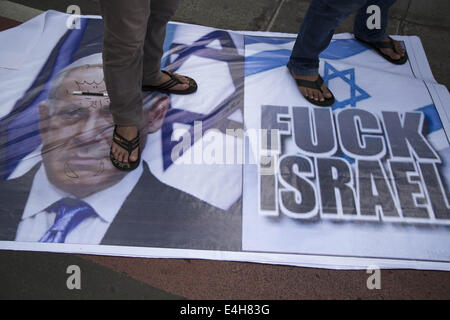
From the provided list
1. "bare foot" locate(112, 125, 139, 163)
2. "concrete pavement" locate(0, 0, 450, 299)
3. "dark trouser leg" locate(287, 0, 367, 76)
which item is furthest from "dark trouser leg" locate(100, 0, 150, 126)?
"dark trouser leg" locate(287, 0, 367, 76)

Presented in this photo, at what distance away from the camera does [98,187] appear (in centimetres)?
147

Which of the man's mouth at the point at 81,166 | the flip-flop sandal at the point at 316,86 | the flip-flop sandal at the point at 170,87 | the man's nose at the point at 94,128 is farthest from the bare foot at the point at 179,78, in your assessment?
the flip-flop sandal at the point at 316,86

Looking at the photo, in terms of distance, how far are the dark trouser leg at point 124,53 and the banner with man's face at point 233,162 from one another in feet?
0.89

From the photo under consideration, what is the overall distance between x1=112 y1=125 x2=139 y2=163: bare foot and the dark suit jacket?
121mm

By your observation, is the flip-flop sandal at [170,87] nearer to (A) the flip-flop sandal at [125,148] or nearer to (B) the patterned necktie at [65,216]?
(A) the flip-flop sandal at [125,148]

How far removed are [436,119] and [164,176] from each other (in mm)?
1345

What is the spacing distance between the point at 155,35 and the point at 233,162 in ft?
2.07

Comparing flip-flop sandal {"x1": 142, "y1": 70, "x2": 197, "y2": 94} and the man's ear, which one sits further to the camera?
flip-flop sandal {"x1": 142, "y1": 70, "x2": 197, "y2": 94}

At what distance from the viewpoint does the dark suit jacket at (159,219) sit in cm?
136

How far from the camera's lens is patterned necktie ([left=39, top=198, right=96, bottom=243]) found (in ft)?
4.44

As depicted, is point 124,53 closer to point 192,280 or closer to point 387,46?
point 192,280

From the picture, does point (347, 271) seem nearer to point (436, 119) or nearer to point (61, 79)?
point (436, 119)

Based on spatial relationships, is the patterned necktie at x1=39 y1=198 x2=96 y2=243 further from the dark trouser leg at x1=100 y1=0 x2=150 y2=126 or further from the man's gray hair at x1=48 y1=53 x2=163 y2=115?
the man's gray hair at x1=48 y1=53 x2=163 y2=115

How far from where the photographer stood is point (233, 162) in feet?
5.13
